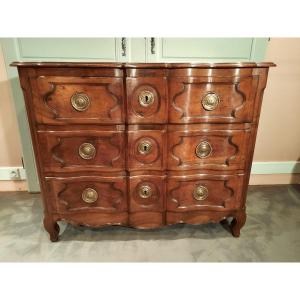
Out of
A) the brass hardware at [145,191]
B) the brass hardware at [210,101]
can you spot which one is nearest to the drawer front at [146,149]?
the brass hardware at [145,191]

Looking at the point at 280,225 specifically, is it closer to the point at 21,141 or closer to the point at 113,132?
the point at 113,132

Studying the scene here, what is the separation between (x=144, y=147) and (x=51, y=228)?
85cm

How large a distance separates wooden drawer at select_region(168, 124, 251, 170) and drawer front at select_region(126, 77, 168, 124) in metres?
0.11

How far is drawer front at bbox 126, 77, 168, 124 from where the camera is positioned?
3.97 feet

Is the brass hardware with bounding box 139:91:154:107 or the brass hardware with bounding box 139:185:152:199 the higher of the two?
the brass hardware with bounding box 139:91:154:107

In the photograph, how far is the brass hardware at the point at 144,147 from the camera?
1335mm

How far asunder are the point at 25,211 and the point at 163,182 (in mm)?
1270

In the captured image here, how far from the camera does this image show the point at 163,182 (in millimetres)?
1434

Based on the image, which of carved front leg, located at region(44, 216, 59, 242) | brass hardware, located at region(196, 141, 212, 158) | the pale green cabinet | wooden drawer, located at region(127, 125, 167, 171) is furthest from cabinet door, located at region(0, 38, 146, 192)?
carved front leg, located at region(44, 216, 59, 242)

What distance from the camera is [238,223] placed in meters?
1.62

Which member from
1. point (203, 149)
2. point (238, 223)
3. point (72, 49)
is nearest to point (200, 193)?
point (203, 149)

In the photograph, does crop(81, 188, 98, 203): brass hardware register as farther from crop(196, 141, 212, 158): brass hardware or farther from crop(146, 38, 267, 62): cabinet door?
crop(146, 38, 267, 62): cabinet door

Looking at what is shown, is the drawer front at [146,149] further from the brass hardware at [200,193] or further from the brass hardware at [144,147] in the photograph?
the brass hardware at [200,193]

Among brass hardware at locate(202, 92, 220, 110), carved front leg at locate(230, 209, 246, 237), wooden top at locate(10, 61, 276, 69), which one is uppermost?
wooden top at locate(10, 61, 276, 69)
